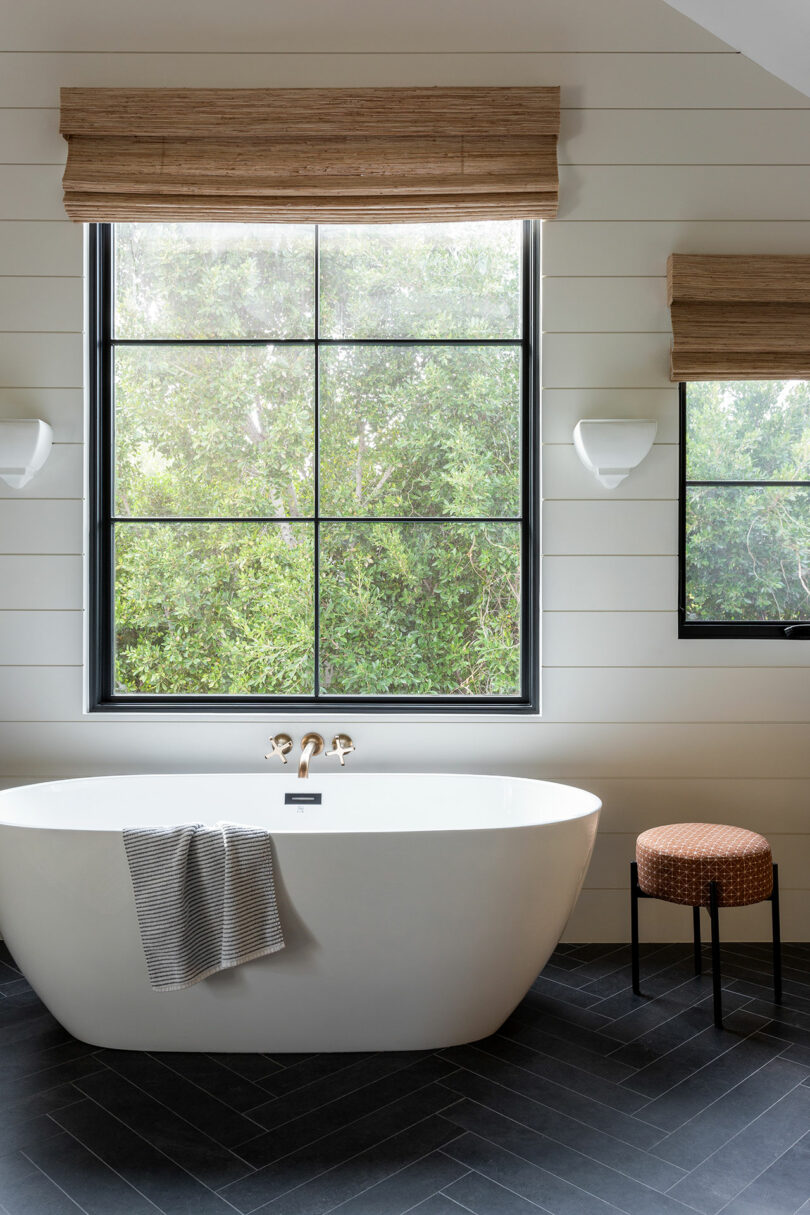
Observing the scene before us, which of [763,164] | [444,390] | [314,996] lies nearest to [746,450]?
[763,164]

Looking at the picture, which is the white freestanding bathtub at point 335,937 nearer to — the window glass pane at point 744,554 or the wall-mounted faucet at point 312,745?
the wall-mounted faucet at point 312,745

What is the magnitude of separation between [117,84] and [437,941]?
9.19 ft

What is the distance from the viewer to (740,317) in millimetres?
2977

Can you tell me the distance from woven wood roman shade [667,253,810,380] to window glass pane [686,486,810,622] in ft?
1.29

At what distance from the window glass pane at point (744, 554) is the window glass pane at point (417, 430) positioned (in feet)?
2.98

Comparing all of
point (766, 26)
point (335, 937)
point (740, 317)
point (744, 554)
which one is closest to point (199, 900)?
point (335, 937)

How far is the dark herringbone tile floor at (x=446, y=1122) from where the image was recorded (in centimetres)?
179

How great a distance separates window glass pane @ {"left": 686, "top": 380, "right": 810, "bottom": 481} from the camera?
3.08 m

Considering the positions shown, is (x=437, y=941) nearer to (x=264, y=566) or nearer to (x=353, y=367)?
(x=264, y=566)

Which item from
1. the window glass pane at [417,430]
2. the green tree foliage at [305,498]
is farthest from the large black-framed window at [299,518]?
the window glass pane at [417,430]

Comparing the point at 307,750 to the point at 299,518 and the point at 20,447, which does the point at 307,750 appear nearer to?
the point at 299,518

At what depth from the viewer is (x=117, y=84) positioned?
3.01 meters

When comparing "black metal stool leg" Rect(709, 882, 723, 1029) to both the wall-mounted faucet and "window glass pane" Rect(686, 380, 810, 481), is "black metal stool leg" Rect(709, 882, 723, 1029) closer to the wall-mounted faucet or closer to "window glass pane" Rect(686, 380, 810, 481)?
the wall-mounted faucet

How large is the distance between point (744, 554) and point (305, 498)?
1800 mm
